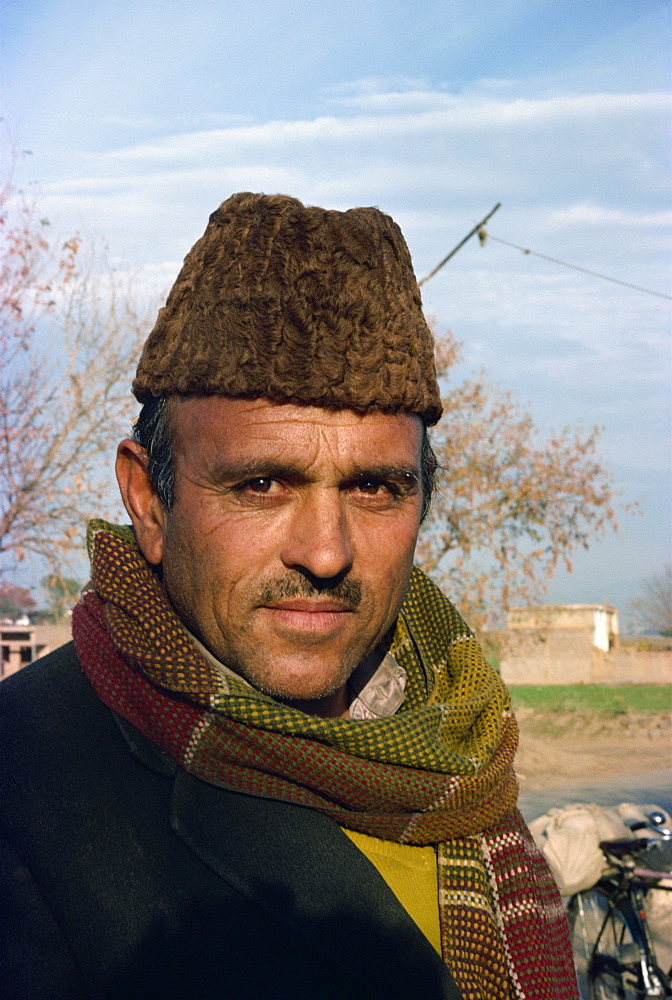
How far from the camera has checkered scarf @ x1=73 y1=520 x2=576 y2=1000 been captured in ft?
5.21

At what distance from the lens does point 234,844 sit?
1.55m

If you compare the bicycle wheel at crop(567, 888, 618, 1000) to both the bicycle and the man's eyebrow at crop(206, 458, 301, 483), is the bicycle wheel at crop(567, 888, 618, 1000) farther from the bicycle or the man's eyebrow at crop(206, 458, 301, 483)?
the man's eyebrow at crop(206, 458, 301, 483)

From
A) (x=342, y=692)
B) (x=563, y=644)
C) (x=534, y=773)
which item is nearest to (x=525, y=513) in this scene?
(x=534, y=773)

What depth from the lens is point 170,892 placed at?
4.95ft

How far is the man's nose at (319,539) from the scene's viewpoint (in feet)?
5.39

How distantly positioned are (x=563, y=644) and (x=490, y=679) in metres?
21.1

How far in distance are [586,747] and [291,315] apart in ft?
46.7

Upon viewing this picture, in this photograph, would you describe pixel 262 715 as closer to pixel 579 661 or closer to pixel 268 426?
pixel 268 426

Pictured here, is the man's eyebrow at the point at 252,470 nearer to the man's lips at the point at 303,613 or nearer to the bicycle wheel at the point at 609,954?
the man's lips at the point at 303,613

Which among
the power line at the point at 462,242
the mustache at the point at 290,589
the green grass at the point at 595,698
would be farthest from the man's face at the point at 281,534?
the green grass at the point at 595,698

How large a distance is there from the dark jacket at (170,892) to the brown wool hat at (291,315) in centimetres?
67

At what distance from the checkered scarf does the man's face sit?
0.31 feet

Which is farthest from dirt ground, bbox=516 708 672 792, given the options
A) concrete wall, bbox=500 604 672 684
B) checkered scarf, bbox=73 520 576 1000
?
checkered scarf, bbox=73 520 576 1000

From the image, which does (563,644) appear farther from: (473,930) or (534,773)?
(473,930)
